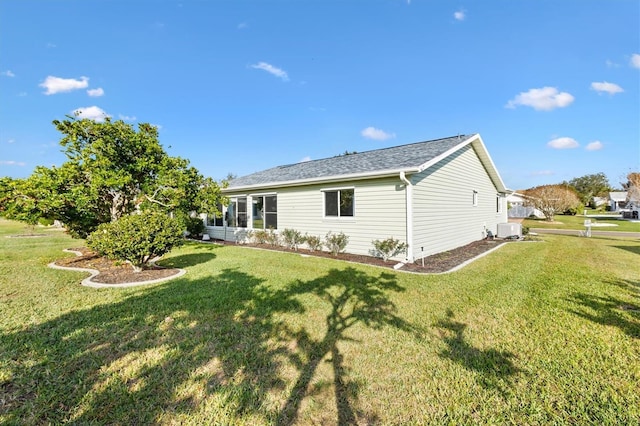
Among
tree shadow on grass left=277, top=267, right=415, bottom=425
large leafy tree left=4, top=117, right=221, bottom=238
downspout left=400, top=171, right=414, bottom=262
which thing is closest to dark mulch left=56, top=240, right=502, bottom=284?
downspout left=400, top=171, right=414, bottom=262

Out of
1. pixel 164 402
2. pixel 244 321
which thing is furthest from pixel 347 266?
pixel 164 402

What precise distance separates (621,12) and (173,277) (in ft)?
54.4

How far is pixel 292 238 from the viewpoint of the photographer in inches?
448

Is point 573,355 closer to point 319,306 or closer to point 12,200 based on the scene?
point 319,306

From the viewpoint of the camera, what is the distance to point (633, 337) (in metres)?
3.51

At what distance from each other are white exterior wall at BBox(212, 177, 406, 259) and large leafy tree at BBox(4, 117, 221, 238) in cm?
339

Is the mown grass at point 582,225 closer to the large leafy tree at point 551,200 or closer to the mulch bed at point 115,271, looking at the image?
the large leafy tree at point 551,200

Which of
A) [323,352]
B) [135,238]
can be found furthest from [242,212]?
[323,352]

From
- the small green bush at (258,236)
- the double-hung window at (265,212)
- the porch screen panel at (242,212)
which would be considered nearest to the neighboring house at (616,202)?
the double-hung window at (265,212)

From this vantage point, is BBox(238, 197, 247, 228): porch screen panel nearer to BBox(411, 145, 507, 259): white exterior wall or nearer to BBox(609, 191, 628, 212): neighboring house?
BBox(411, 145, 507, 259): white exterior wall

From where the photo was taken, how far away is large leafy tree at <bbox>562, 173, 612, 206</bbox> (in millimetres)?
62591

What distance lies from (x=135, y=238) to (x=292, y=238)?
19.4 ft

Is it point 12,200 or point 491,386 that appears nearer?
point 491,386

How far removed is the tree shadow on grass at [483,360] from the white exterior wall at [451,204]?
4482 mm
